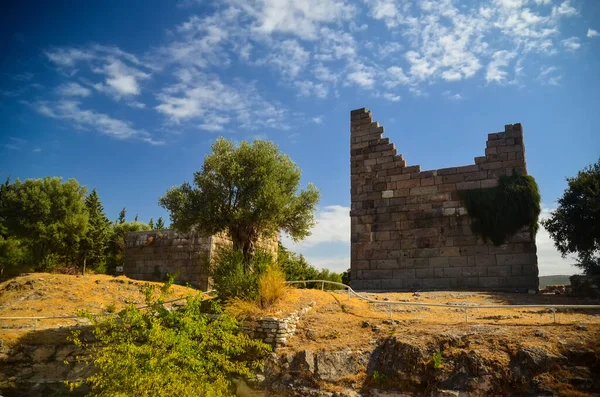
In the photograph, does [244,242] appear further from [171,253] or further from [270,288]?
[171,253]

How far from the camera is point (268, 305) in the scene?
1177cm

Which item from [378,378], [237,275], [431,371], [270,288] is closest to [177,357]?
[270,288]

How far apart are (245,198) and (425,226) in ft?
23.3

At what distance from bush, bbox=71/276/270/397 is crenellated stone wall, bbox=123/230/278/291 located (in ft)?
33.5

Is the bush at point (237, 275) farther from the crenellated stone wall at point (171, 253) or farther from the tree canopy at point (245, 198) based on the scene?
the crenellated stone wall at point (171, 253)

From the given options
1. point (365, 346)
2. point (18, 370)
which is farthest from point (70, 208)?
point (365, 346)

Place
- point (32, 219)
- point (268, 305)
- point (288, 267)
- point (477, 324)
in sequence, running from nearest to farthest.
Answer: point (477, 324) → point (268, 305) → point (288, 267) → point (32, 219)

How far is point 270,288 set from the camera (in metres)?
11.9

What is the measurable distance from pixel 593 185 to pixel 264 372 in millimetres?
13412

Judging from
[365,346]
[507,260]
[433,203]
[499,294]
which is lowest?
[365,346]

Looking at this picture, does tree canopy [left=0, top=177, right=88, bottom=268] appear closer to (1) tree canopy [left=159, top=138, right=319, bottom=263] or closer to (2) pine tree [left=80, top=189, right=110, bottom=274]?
(2) pine tree [left=80, top=189, right=110, bottom=274]

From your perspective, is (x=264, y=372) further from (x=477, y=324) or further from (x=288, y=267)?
(x=288, y=267)

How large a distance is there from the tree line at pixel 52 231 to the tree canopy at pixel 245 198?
10616mm

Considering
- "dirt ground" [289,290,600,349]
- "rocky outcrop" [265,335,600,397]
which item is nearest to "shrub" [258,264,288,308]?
"dirt ground" [289,290,600,349]
